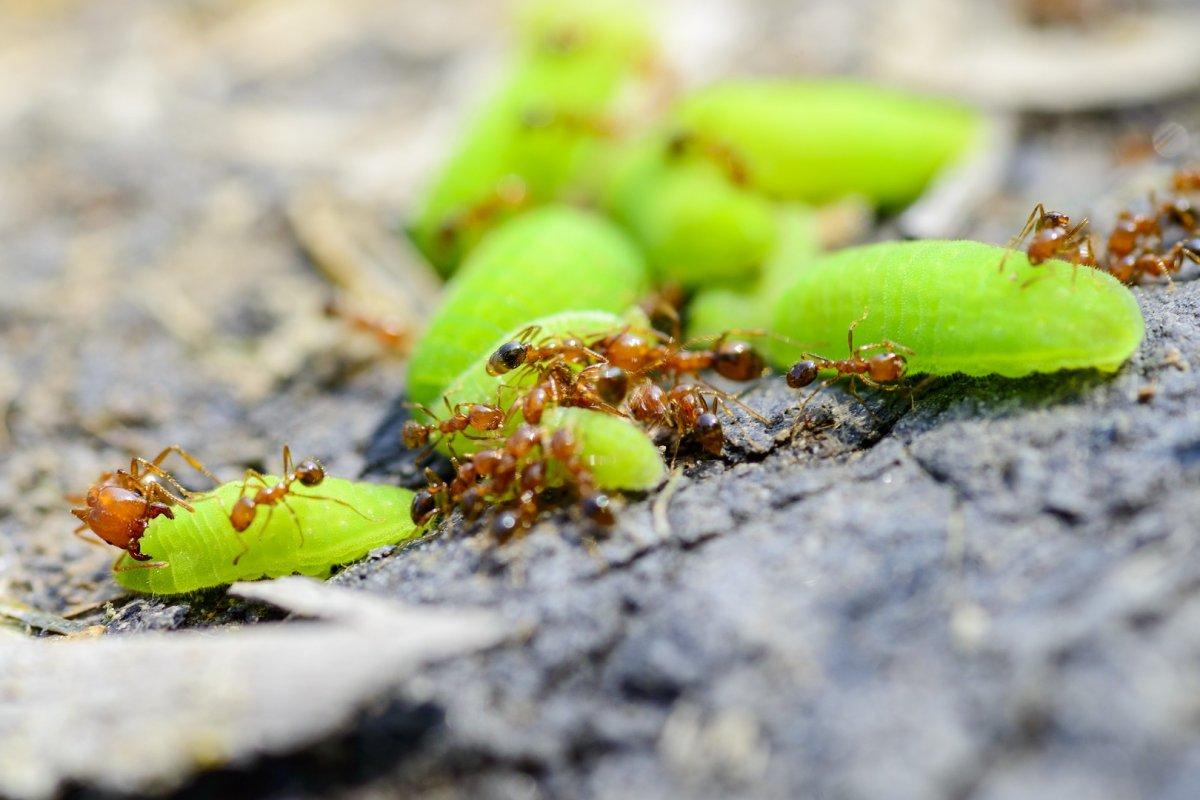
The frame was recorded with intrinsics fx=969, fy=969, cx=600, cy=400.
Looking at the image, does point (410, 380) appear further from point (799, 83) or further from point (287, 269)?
point (799, 83)

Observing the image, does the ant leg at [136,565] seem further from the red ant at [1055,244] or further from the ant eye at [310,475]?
the red ant at [1055,244]

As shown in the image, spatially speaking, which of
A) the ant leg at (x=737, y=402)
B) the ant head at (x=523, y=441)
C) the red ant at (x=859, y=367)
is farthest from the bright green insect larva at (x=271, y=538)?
the red ant at (x=859, y=367)

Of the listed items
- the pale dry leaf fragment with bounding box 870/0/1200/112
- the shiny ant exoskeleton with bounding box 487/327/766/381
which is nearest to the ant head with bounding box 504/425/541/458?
the shiny ant exoskeleton with bounding box 487/327/766/381

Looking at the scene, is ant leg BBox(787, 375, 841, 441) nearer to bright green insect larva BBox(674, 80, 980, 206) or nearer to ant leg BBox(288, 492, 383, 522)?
ant leg BBox(288, 492, 383, 522)

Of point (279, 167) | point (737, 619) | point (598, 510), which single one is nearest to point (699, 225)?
point (598, 510)

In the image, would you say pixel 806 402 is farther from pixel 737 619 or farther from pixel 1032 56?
pixel 1032 56

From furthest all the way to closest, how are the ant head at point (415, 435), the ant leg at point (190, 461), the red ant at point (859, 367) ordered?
the ant leg at point (190, 461), the ant head at point (415, 435), the red ant at point (859, 367)
